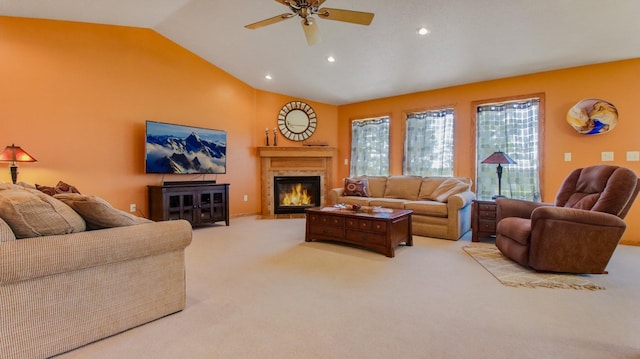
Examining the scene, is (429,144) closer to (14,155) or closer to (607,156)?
(607,156)

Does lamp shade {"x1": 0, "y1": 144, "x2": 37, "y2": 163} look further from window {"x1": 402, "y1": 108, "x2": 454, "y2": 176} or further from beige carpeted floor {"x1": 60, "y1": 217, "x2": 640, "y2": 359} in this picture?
window {"x1": 402, "y1": 108, "x2": 454, "y2": 176}

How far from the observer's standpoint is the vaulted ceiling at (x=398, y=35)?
3279 mm

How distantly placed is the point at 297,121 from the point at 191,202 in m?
2.93

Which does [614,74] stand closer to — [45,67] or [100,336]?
[100,336]

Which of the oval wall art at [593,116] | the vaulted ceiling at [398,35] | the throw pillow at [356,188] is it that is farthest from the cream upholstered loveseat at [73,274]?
the oval wall art at [593,116]

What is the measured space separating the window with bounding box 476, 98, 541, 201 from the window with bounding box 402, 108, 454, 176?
50 cm

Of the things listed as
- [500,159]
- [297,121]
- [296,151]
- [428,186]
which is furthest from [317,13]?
[297,121]

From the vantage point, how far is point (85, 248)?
5.22 feet

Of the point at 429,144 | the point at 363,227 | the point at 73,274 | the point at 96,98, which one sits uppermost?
the point at 96,98

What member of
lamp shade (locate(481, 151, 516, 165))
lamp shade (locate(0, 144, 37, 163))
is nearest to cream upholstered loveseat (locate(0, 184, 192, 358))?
lamp shade (locate(0, 144, 37, 163))

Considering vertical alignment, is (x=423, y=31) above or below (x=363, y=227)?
above

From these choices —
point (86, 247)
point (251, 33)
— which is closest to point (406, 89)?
point (251, 33)

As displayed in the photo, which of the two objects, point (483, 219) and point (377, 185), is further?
point (377, 185)

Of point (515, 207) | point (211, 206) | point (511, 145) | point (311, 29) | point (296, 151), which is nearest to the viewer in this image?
point (311, 29)
